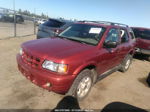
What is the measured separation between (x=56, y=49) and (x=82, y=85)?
3.41 ft

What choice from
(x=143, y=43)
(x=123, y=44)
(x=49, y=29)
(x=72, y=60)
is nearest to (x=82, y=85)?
(x=72, y=60)

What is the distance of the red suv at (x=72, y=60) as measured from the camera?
2.74 m

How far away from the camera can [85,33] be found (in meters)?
4.00

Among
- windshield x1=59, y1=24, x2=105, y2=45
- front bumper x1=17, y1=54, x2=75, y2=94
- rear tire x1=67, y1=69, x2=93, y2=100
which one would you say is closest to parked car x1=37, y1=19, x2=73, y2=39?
windshield x1=59, y1=24, x2=105, y2=45

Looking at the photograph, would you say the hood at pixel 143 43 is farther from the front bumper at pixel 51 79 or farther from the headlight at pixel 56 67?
the headlight at pixel 56 67

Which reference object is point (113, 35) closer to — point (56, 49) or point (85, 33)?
point (85, 33)

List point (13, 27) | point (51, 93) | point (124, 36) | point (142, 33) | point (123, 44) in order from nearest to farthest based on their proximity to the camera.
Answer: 1. point (51, 93)
2. point (123, 44)
3. point (124, 36)
4. point (142, 33)
5. point (13, 27)

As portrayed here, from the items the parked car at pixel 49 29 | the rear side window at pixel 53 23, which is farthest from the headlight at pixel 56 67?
the rear side window at pixel 53 23

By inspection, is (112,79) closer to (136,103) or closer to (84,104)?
(136,103)

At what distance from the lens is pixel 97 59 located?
3.40 metres

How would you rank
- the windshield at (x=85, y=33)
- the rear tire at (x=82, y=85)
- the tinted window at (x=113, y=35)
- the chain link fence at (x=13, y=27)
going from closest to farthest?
the rear tire at (x=82, y=85) < the windshield at (x=85, y=33) < the tinted window at (x=113, y=35) < the chain link fence at (x=13, y=27)

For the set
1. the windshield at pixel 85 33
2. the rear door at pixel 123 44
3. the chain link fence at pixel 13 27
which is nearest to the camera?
the windshield at pixel 85 33

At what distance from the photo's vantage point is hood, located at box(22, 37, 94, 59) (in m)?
2.83

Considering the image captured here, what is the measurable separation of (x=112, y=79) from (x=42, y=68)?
2.99 m
